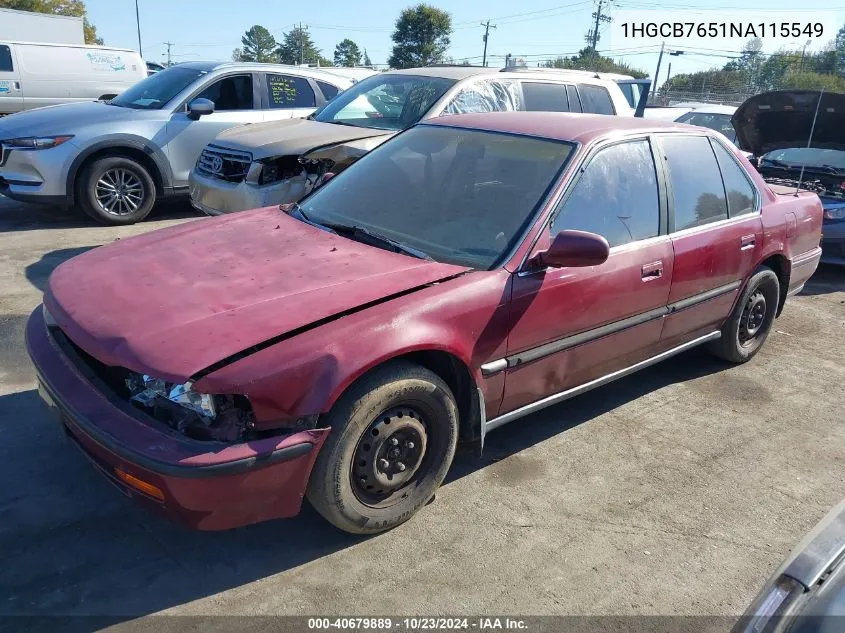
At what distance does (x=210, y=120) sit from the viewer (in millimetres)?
7816

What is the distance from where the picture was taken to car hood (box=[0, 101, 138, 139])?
7043 millimetres

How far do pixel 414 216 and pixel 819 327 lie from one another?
421cm

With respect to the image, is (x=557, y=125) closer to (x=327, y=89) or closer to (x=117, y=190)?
(x=117, y=190)

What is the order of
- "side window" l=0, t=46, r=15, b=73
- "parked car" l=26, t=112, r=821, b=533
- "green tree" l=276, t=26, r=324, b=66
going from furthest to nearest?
1. "green tree" l=276, t=26, r=324, b=66
2. "side window" l=0, t=46, r=15, b=73
3. "parked car" l=26, t=112, r=821, b=533

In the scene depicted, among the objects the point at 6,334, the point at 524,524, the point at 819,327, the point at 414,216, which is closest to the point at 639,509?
the point at 524,524

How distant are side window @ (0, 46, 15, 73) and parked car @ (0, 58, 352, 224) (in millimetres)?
8739

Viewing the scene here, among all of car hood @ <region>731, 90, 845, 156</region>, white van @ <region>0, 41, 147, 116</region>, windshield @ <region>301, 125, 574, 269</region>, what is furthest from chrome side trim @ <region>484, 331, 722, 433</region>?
white van @ <region>0, 41, 147, 116</region>

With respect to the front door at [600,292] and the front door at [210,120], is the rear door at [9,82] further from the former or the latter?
the front door at [600,292]

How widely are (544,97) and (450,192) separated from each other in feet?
13.4

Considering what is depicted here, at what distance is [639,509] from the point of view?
10.6ft

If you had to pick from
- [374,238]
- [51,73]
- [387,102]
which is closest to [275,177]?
[387,102]

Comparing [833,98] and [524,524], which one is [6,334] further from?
[833,98]

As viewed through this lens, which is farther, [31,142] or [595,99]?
[595,99]

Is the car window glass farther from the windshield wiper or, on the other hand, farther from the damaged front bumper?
the damaged front bumper
